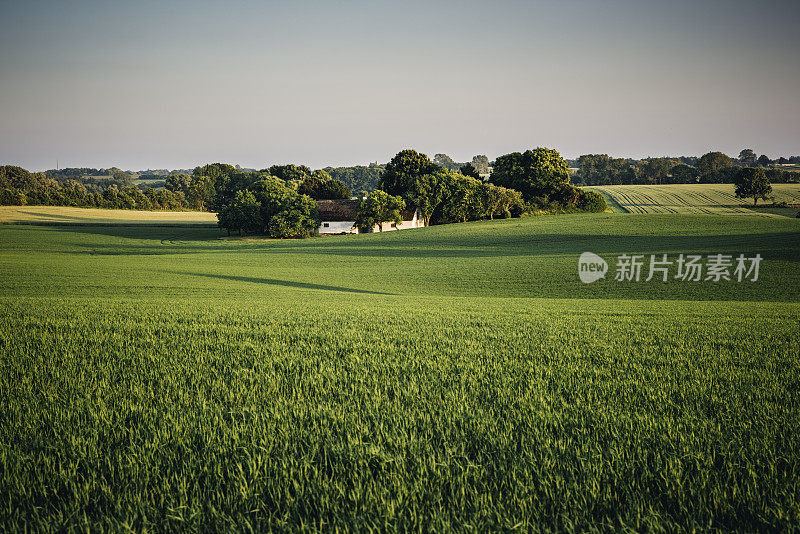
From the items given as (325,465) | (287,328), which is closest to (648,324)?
Answer: (287,328)

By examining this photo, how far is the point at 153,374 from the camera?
6.22 meters

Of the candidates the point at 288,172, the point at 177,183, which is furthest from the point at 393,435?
the point at 177,183

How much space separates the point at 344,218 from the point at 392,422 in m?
74.3

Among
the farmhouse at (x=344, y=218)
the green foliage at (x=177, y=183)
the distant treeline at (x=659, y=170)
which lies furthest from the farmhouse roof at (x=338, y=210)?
the green foliage at (x=177, y=183)

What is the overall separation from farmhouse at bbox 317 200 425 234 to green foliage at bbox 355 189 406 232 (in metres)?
2.67

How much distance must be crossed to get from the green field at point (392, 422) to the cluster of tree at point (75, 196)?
377 ft

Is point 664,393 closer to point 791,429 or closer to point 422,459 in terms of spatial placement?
point 791,429

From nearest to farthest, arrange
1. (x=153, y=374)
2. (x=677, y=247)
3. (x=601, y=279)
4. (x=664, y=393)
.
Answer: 1. (x=664, y=393)
2. (x=153, y=374)
3. (x=601, y=279)
4. (x=677, y=247)

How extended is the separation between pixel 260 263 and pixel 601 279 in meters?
29.5

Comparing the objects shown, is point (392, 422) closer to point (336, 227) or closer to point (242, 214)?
point (242, 214)

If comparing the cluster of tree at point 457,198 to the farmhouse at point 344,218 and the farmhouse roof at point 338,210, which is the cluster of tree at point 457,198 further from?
the farmhouse roof at point 338,210

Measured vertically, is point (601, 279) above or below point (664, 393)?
below

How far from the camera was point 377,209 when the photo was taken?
6819 centimetres

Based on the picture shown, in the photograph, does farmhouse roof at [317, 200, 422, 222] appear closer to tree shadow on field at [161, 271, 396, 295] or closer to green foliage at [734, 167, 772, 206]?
tree shadow on field at [161, 271, 396, 295]
